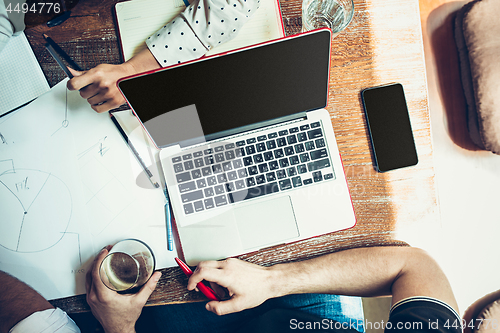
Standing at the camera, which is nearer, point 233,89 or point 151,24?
point 233,89

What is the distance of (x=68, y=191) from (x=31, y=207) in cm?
11

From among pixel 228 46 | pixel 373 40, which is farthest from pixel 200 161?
pixel 373 40

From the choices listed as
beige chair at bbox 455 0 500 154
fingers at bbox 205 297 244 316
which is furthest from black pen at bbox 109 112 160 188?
beige chair at bbox 455 0 500 154

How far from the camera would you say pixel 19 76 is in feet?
2.25

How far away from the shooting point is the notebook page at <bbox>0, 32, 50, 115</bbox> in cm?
68

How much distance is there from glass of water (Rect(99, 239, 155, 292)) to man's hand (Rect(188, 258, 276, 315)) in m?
0.12

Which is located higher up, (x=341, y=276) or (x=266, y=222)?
(x=266, y=222)

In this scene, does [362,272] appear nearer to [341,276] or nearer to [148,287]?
[341,276]

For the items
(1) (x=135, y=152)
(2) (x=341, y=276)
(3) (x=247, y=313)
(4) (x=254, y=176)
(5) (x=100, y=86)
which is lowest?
(3) (x=247, y=313)

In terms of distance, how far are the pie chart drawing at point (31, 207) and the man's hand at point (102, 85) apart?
23cm

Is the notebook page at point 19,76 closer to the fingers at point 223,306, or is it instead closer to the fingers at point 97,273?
the fingers at point 97,273

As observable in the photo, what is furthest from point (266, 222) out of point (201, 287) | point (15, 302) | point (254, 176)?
point (15, 302)

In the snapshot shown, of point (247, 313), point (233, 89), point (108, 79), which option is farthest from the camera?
point (247, 313)

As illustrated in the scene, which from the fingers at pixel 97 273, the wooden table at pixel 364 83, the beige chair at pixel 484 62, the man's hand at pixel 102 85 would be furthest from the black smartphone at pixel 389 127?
the fingers at pixel 97 273
